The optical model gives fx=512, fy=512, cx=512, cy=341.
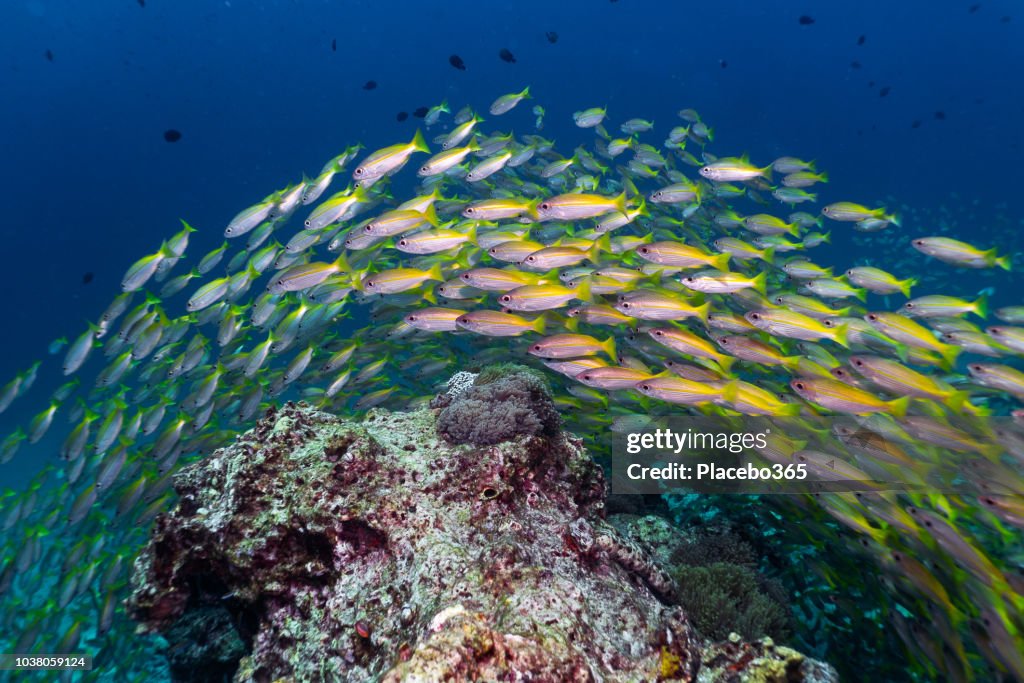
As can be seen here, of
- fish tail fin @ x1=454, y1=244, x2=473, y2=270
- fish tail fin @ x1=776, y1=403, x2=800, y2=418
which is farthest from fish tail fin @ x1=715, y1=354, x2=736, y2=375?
fish tail fin @ x1=454, y1=244, x2=473, y2=270

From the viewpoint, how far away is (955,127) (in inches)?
3007

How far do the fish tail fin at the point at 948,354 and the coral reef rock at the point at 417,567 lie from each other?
332 cm

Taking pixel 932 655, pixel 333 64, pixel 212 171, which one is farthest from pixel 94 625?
pixel 333 64

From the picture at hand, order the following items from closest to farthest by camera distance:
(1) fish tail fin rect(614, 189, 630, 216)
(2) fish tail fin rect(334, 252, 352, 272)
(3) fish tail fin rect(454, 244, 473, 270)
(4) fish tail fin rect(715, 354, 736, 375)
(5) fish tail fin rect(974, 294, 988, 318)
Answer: (4) fish tail fin rect(715, 354, 736, 375) < (5) fish tail fin rect(974, 294, 988, 318) < (1) fish tail fin rect(614, 189, 630, 216) < (2) fish tail fin rect(334, 252, 352, 272) < (3) fish tail fin rect(454, 244, 473, 270)

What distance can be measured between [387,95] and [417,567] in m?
89.6

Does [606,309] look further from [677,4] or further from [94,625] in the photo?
[677,4]

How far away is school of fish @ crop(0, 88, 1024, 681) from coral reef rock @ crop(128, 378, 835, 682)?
156cm

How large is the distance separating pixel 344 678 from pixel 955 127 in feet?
345

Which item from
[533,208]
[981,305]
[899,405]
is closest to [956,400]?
[899,405]

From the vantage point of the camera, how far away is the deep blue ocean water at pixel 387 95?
180ft

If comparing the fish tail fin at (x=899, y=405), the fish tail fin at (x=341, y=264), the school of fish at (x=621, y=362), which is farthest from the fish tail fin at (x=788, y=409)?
the fish tail fin at (x=341, y=264)

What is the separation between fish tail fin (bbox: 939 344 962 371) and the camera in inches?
176

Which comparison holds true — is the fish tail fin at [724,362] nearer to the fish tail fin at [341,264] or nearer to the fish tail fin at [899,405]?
the fish tail fin at [899,405]

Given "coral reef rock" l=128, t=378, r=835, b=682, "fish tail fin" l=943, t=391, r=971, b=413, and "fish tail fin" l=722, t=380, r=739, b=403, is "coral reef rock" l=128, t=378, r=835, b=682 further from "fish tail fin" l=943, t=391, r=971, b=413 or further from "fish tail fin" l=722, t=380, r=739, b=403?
"fish tail fin" l=943, t=391, r=971, b=413
